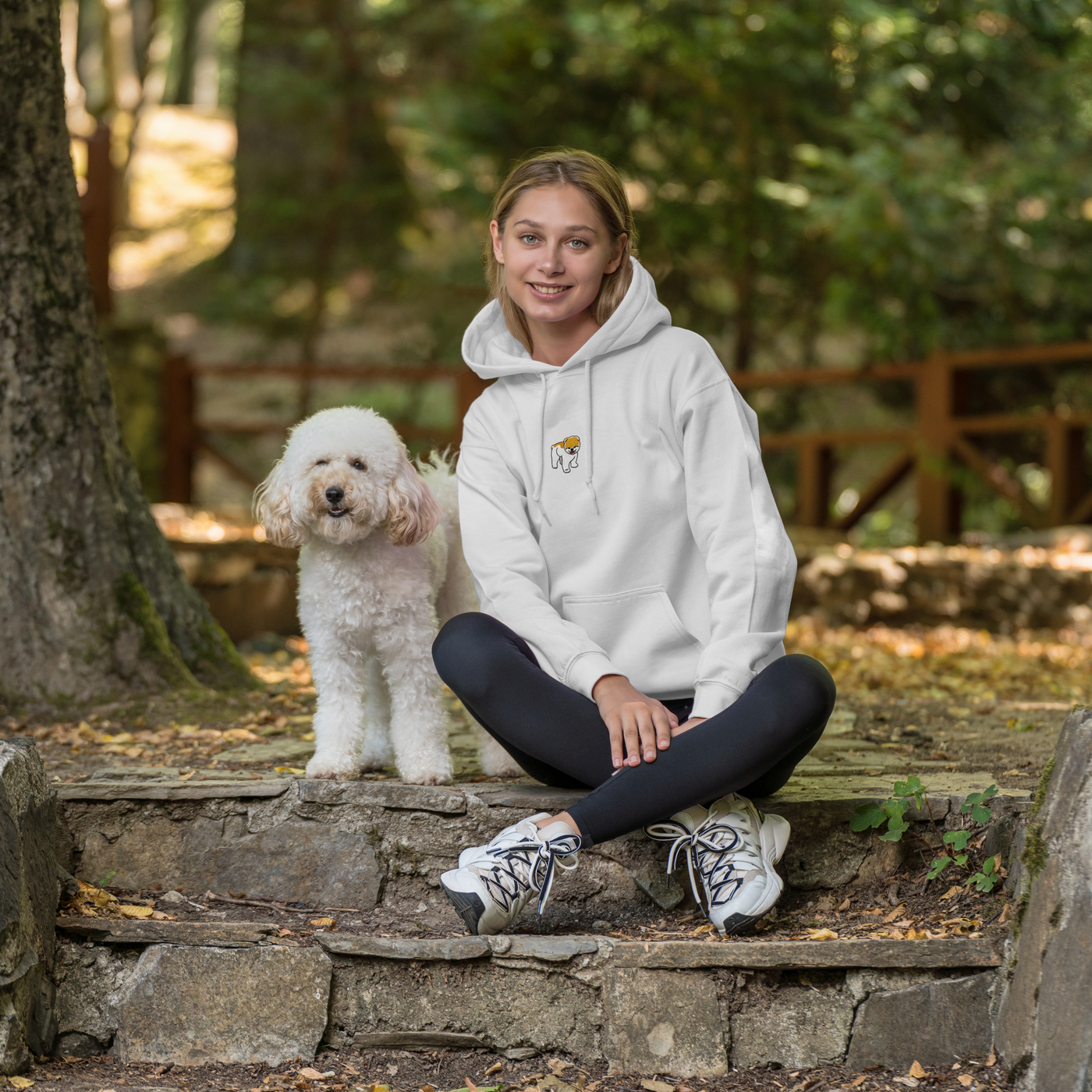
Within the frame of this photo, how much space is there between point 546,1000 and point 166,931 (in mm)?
863

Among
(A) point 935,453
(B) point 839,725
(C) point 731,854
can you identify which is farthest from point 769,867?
(A) point 935,453

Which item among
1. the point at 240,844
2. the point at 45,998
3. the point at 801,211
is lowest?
the point at 45,998

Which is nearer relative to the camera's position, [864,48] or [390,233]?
[864,48]

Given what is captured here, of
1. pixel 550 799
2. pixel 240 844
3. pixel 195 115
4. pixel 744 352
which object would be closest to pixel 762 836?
pixel 550 799

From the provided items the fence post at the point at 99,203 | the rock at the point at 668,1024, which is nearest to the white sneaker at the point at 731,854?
the rock at the point at 668,1024

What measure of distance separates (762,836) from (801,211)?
7.80m

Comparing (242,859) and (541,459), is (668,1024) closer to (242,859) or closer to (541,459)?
(242,859)

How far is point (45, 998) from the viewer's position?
264 centimetres

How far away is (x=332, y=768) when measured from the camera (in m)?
3.01

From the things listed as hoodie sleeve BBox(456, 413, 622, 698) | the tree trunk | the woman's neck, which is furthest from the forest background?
hoodie sleeve BBox(456, 413, 622, 698)

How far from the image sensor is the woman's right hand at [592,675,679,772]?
2.54 m

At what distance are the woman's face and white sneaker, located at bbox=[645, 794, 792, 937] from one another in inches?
48.4

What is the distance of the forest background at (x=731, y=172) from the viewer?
27.6 ft

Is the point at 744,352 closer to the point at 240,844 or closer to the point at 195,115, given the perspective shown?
the point at 240,844
